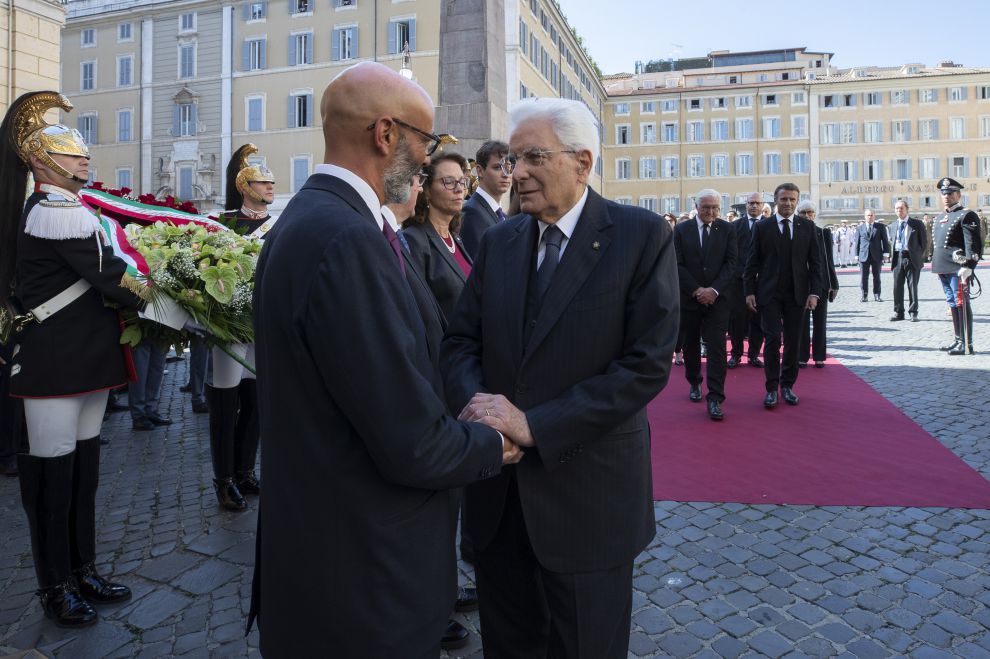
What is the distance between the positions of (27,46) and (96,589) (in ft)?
41.2

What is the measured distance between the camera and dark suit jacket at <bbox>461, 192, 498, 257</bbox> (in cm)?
437

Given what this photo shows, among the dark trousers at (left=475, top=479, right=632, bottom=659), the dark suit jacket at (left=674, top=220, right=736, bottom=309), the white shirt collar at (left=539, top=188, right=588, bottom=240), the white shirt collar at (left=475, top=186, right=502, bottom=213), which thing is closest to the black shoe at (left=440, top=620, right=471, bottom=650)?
the dark trousers at (left=475, top=479, right=632, bottom=659)

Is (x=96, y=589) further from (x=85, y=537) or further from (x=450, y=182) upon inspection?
(x=450, y=182)

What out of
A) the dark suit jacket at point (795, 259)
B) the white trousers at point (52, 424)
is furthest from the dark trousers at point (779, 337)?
the white trousers at point (52, 424)

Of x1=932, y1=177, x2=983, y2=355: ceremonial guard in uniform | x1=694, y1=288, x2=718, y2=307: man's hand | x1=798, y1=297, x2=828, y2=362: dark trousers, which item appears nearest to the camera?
x1=694, y1=288, x2=718, y2=307: man's hand

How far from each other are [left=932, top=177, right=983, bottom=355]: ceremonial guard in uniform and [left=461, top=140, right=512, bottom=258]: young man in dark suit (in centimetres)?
830

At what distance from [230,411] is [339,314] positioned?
341cm

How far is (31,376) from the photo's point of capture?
323 centimetres

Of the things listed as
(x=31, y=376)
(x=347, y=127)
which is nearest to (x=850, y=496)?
(x=347, y=127)

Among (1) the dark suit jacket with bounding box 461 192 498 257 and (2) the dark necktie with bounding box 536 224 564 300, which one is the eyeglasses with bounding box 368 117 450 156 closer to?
(2) the dark necktie with bounding box 536 224 564 300

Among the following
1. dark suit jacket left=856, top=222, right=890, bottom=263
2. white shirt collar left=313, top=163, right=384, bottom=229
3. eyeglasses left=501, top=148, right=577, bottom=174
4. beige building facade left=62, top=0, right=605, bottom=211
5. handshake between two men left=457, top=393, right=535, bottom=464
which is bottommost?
handshake between two men left=457, top=393, right=535, bottom=464

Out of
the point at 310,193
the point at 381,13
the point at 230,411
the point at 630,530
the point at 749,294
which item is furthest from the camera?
the point at 381,13

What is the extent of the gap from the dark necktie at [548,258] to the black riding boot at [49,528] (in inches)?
94.4

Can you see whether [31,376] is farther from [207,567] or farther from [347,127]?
[347,127]
